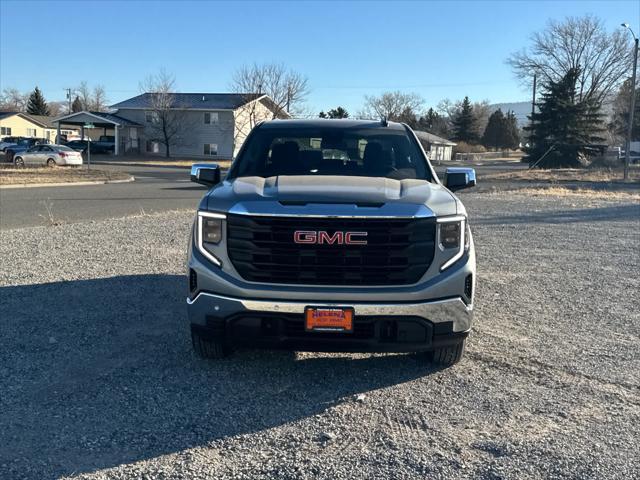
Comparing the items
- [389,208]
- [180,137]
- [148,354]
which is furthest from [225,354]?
[180,137]

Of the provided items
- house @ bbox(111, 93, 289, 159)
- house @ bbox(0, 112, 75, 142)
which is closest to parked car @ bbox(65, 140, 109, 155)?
house @ bbox(111, 93, 289, 159)

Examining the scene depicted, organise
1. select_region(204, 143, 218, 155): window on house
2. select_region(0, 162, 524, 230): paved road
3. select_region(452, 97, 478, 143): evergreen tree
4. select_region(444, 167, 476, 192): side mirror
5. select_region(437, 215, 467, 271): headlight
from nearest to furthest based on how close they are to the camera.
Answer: select_region(437, 215, 467, 271): headlight, select_region(444, 167, 476, 192): side mirror, select_region(0, 162, 524, 230): paved road, select_region(204, 143, 218, 155): window on house, select_region(452, 97, 478, 143): evergreen tree

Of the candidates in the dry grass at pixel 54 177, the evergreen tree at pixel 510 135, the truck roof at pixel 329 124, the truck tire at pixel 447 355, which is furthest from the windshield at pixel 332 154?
the evergreen tree at pixel 510 135

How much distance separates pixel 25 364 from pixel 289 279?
2.23m

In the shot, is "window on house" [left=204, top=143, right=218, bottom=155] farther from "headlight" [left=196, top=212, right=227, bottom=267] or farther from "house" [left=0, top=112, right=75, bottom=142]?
"headlight" [left=196, top=212, right=227, bottom=267]

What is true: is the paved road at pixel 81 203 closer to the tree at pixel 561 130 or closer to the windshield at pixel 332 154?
the windshield at pixel 332 154

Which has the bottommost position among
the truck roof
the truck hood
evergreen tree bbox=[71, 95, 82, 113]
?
the truck hood

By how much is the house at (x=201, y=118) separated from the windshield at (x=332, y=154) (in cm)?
5234

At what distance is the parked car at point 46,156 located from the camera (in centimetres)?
3894

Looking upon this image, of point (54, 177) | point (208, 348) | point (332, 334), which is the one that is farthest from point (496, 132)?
point (332, 334)

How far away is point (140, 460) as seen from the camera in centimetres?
330

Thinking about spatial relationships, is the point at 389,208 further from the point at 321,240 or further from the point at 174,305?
the point at 174,305

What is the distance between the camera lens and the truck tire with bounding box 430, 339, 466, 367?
15.1 ft

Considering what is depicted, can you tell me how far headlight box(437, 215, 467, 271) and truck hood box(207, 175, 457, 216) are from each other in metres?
0.06
